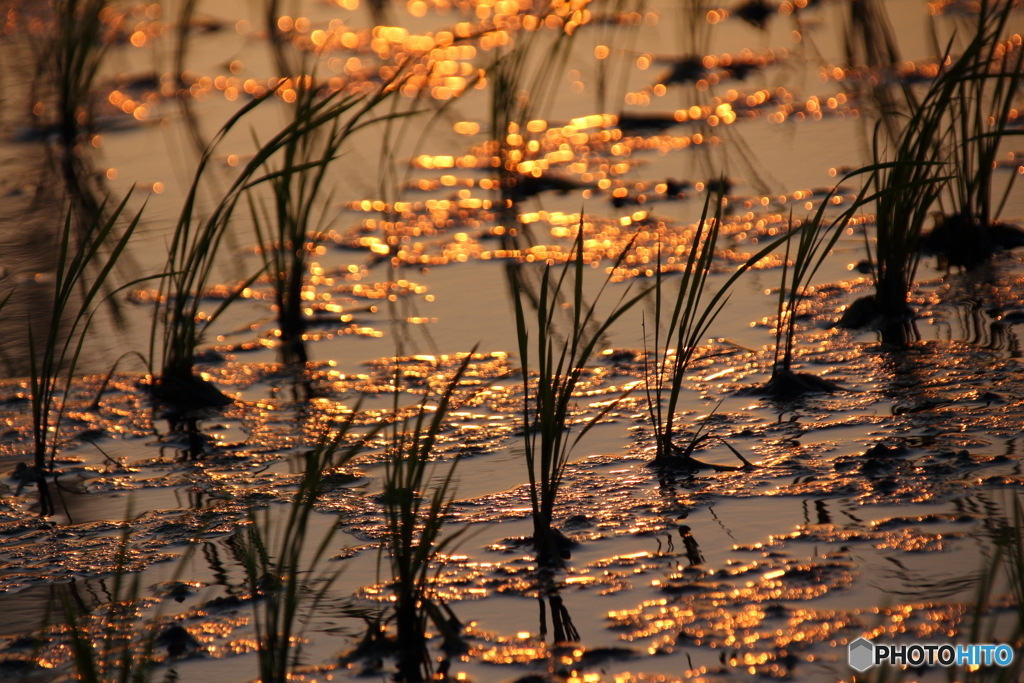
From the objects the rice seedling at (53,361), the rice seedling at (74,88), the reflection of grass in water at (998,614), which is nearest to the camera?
the reflection of grass in water at (998,614)

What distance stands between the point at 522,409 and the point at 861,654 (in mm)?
1339

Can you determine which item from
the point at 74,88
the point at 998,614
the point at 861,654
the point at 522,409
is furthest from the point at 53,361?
the point at 74,88

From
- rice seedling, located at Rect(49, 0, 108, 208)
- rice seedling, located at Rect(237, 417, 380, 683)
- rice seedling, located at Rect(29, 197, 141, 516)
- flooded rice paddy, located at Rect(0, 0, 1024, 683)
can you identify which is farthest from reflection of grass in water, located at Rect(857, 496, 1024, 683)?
rice seedling, located at Rect(49, 0, 108, 208)

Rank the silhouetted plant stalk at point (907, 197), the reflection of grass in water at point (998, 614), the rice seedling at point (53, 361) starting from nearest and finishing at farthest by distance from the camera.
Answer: the reflection of grass in water at point (998, 614) < the rice seedling at point (53, 361) < the silhouetted plant stalk at point (907, 197)

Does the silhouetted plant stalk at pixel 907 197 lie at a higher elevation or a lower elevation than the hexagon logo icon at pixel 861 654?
higher

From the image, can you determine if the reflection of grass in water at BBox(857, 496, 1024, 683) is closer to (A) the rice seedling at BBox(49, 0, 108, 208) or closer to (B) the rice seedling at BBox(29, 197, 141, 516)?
(B) the rice seedling at BBox(29, 197, 141, 516)

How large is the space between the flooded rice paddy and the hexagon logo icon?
3 cm

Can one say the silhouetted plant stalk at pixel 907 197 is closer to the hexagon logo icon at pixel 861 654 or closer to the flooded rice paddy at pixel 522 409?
the flooded rice paddy at pixel 522 409

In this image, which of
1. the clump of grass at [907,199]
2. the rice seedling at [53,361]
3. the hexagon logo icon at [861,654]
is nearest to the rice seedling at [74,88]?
the rice seedling at [53,361]

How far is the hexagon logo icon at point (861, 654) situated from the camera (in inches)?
69.9

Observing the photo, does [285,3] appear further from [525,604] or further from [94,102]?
[525,604]

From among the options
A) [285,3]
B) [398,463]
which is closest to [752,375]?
[398,463]

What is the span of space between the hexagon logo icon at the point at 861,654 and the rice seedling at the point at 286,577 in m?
0.83

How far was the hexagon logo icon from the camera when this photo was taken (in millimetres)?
1775
